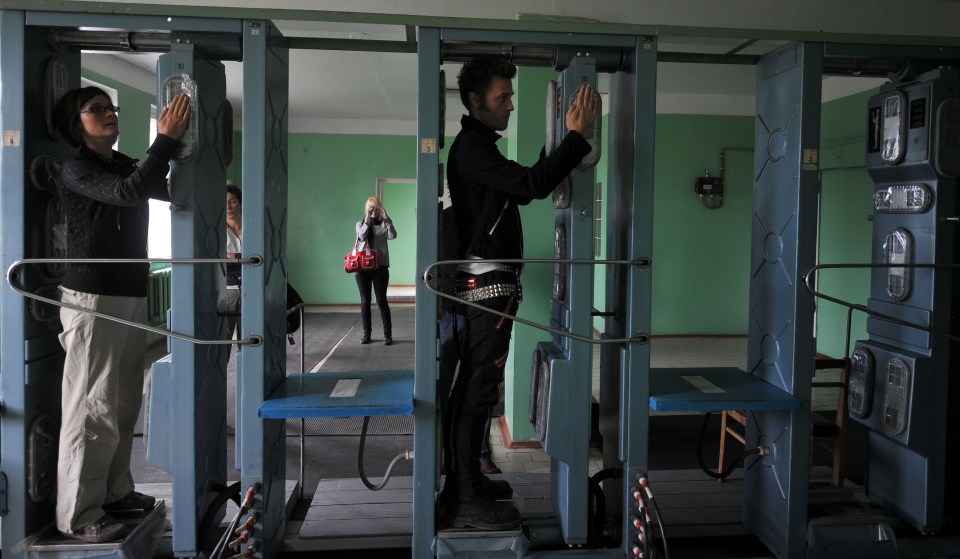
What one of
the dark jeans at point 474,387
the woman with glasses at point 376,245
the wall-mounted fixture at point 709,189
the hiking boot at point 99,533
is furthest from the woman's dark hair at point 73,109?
the wall-mounted fixture at point 709,189

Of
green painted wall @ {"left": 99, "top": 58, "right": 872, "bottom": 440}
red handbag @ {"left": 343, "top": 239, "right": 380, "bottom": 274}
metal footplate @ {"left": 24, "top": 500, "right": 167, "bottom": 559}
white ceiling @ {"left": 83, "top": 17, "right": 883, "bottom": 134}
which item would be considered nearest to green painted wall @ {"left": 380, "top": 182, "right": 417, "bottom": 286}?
green painted wall @ {"left": 99, "top": 58, "right": 872, "bottom": 440}

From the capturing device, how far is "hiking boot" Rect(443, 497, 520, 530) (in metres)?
2.78

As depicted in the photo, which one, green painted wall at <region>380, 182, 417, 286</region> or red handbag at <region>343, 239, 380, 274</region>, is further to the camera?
green painted wall at <region>380, 182, 417, 286</region>

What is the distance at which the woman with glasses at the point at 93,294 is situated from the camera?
8.33ft

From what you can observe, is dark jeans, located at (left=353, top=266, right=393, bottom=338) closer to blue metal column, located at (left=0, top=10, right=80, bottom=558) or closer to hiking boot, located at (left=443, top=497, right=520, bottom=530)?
blue metal column, located at (left=0, top=10, right=80, bottom=558)

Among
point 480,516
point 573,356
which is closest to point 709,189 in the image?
point 573,356

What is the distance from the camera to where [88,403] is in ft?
8.49

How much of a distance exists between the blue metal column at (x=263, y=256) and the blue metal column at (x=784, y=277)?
2064 mm

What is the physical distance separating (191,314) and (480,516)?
1.35 metres

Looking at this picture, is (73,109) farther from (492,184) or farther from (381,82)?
(381,82)

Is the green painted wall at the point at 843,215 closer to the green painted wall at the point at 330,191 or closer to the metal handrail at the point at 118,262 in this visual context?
the metal handrail at the point at 118,262

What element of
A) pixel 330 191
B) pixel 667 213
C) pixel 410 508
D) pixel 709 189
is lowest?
pixel 410 508

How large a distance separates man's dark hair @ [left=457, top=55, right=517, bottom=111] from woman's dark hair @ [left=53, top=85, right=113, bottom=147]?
1.34 m

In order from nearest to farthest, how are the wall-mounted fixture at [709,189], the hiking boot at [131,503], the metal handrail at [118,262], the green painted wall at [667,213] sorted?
the metal handrail at [118,262] < the hiking boot at [131,503] < the green painted wall at [667,213] < the wall-mounted fixture at [709,189]
